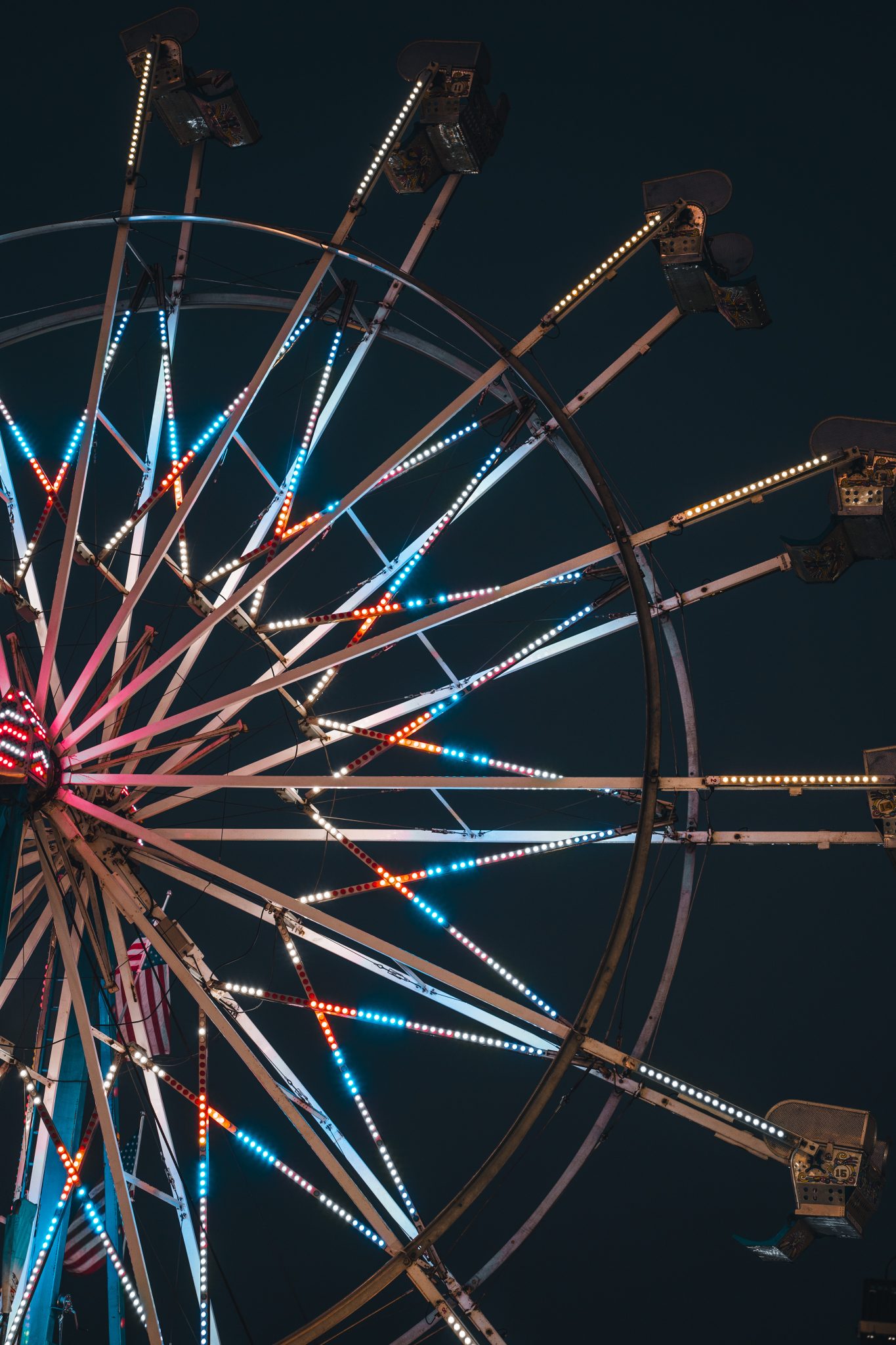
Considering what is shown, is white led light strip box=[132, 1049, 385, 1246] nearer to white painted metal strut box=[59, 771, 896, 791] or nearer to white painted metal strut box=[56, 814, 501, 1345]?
white painted metal strut box=[56, 814, 501, 1345]

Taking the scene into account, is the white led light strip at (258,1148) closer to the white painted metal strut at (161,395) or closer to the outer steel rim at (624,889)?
the outer steel rim at (624,889)

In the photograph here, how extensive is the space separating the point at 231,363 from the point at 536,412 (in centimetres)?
798

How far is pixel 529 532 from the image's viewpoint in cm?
2006

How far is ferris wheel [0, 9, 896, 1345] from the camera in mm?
12000

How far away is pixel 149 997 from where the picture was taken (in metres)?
15.2

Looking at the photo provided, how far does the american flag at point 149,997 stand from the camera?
14.9 meters

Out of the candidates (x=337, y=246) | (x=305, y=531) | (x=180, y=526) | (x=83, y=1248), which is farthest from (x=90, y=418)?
(x=83, y=1248)

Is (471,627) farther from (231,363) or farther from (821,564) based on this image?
(821,564)

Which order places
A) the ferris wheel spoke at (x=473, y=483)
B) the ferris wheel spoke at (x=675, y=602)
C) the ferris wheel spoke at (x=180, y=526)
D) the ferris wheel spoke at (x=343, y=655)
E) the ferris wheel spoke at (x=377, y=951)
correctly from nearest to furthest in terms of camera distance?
the ferris wheel spoke at (x=377, y=951) < the ferris wheel spoke at (x=343, y=655) < the ferris wheel spoke at (x=180, y=526) < the ferris wheel spoke at (x=675, y=602) < the ferris wheel spoke at (x=473, y=483)

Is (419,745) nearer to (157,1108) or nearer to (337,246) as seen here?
(157,1108)

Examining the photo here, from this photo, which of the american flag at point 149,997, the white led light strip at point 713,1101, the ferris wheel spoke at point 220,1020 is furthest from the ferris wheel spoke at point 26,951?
the white led light strip at point 713,1101

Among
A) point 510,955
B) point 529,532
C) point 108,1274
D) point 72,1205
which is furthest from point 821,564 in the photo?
point 72,1205

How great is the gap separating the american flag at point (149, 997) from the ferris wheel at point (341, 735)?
0.15ft

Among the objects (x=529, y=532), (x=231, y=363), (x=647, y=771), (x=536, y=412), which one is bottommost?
(x=647, y=771)
